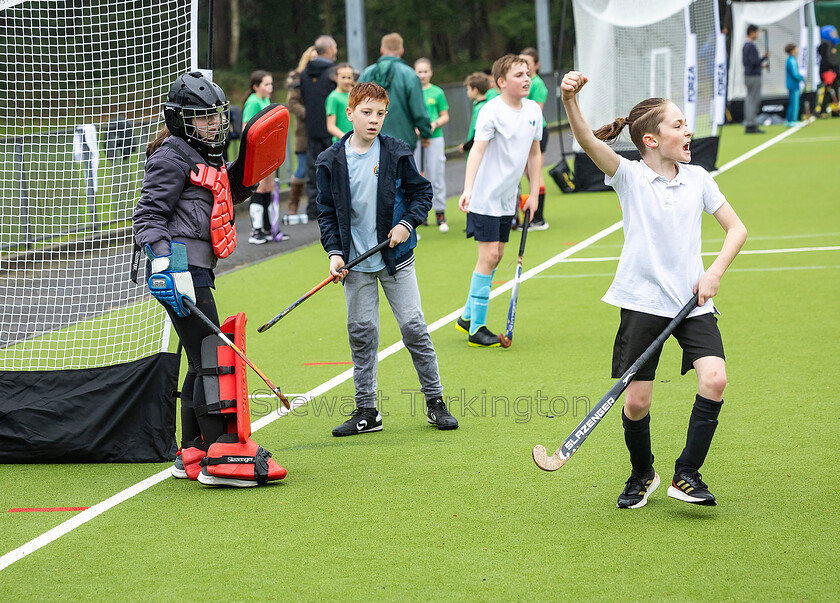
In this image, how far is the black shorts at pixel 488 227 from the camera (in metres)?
7.60

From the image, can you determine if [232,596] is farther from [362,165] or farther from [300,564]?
[362,165]

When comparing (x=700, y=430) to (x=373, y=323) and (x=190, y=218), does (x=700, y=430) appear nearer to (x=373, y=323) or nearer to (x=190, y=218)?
(x=373, y=323)

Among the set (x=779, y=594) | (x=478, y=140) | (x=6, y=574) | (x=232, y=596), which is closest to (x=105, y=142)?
(x=478, y=140)

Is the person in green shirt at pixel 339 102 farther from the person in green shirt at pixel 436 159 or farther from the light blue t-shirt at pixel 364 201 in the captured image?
the light blue t-shirt at pixel 364 201

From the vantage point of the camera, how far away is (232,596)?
3.77 meters

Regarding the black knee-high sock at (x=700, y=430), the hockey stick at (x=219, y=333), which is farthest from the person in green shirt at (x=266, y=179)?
the black knee-high sock at (x=700, y=430)

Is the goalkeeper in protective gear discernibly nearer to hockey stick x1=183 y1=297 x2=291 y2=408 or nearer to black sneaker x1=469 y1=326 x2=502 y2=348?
hockey stick x1=183 y1=297 x2=291 y2=408

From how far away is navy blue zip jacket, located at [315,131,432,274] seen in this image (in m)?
5.60

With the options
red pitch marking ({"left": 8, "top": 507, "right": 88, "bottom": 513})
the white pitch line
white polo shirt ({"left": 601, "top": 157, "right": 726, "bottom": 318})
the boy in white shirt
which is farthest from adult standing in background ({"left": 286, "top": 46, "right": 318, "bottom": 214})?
white polo shirt ({"left": 601, "top": 157, "right": 726, "bottom": 318})

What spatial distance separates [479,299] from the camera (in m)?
7.63

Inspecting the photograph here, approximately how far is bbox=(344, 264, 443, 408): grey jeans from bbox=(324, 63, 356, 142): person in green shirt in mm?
7033

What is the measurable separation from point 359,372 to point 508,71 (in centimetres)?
298

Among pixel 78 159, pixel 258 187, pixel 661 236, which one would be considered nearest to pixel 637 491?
pixel 661 236

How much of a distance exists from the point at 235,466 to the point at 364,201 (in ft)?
5.31
